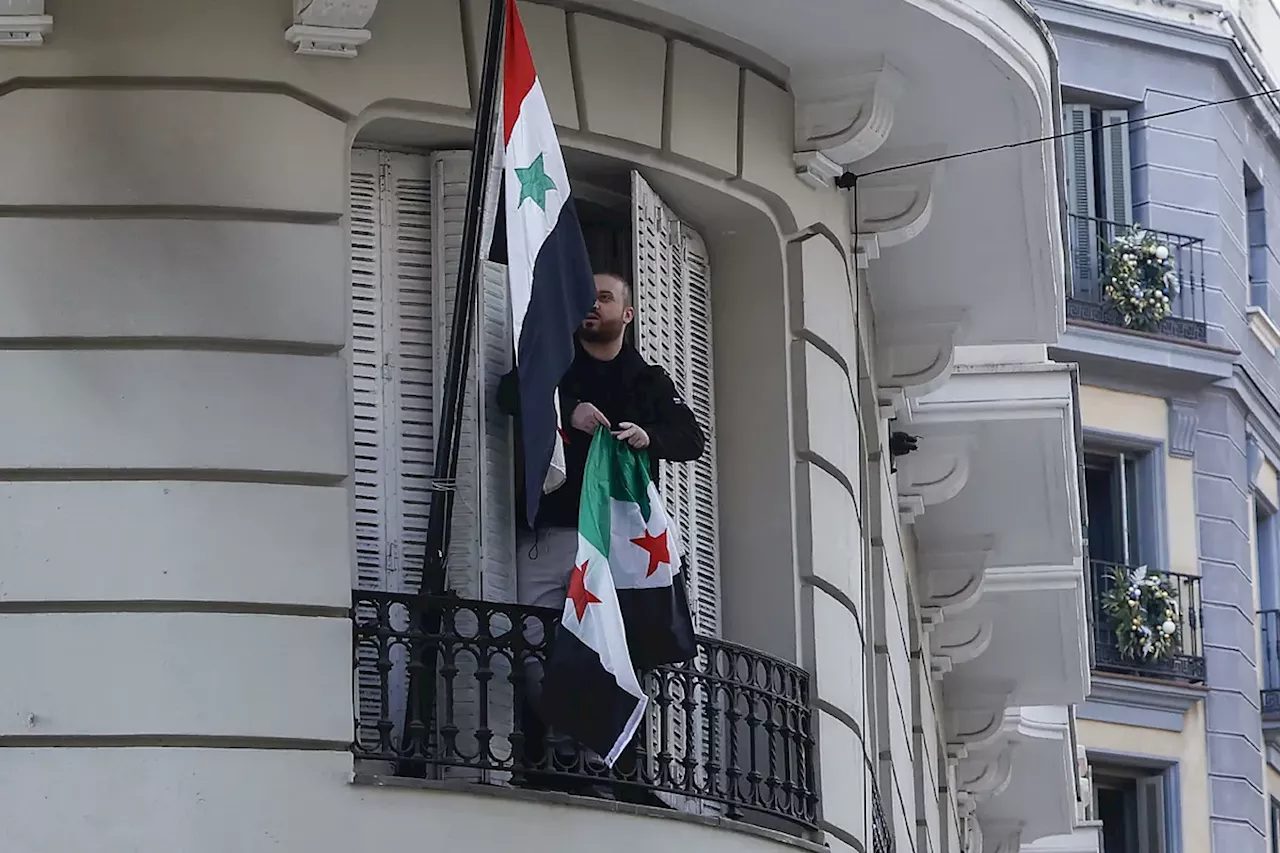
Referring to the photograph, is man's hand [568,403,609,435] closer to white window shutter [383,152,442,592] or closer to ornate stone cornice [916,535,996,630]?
white window shutter [383,152,442,592]

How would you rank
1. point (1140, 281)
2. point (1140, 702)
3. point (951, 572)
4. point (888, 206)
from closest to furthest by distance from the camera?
1. point (888, 206)
2. point (951, 572)
3. point (1140, 702)
4. point (1140, 281)

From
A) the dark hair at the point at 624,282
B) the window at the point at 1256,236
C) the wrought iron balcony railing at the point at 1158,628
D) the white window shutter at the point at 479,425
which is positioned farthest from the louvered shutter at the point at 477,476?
the window at the point at 1256,236

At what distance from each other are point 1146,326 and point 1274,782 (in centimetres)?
532

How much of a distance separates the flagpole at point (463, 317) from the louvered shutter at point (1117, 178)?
66.3 feet

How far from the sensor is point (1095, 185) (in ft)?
99.8

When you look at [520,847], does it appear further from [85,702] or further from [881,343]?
[881,343]

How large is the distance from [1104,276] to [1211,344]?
1.36 metres

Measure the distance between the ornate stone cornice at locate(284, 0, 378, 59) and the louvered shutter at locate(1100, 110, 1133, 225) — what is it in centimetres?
2030

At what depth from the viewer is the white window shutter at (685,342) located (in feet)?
38.6

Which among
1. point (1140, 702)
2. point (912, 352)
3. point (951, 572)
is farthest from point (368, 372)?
point (1140, 702)

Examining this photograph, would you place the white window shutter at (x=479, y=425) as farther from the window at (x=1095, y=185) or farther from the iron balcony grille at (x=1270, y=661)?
the iron balcony grille at (x=1270, y=661)

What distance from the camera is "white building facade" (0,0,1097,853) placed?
1015 cm

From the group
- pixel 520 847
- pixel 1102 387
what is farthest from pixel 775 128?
pixel 1102 387

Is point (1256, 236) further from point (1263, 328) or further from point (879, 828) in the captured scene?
point (879, 828)
